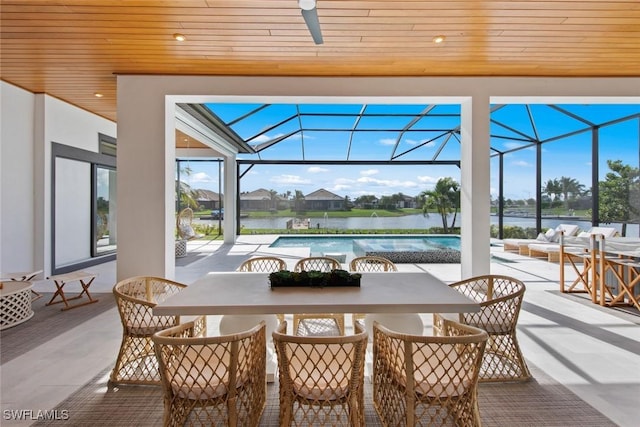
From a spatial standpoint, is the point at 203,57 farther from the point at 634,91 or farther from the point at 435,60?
the point at 634,91

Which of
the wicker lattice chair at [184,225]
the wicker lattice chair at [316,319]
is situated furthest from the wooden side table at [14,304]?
the wicker lattice chair at [184,225]

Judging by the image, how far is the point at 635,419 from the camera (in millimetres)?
2033

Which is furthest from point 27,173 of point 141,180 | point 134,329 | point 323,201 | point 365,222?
point 365,222

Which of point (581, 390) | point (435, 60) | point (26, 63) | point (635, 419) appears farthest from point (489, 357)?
point (26, 63)

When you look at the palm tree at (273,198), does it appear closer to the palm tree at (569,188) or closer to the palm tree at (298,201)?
the palm tree at (298,201)

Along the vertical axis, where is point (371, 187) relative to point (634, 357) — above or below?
above

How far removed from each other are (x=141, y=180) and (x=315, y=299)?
11.2ft

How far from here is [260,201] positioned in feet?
37.4

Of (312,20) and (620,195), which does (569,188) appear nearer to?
(620,195)

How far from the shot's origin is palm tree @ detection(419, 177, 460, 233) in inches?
435

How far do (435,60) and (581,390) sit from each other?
11.9ft

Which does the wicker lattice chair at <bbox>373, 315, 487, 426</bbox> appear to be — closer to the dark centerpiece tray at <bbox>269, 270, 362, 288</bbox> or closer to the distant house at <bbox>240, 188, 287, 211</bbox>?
the dark centerpiece tray at <bbox>269, 270, 362, 288</bbox>

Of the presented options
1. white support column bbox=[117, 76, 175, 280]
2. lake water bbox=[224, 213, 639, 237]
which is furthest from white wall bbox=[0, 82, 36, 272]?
lake water bbox=[224, 213, 639, 237]

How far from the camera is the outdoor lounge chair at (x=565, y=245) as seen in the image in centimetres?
469
